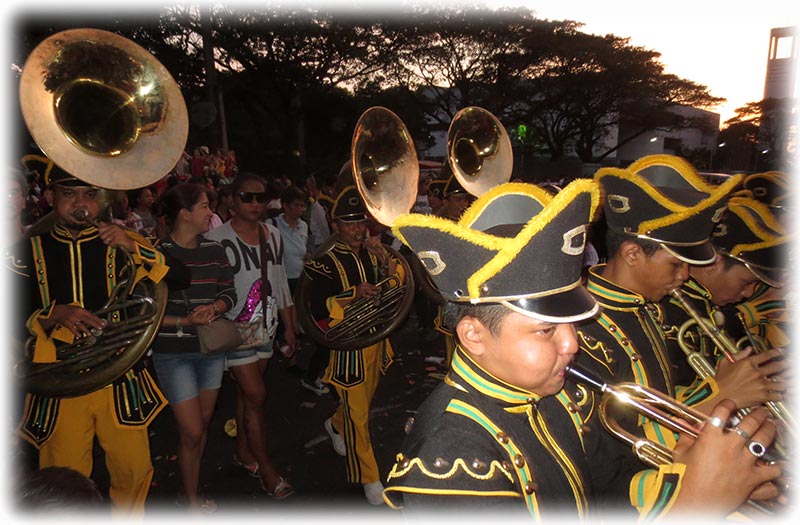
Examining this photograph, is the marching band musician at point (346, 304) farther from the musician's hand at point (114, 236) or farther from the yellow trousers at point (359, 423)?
the musician's hand at point (114, 236)

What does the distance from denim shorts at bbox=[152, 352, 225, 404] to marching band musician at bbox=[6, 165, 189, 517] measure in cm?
26

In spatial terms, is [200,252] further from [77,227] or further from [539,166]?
[539,166]

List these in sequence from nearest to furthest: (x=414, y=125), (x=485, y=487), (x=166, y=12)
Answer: (x=485, y=487), (x=166, y=12), (x=414, y=125)

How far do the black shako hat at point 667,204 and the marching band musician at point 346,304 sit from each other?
2223 millimetres

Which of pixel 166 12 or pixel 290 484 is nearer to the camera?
pixel 290 484

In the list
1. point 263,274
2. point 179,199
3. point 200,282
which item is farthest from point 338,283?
point 179,199

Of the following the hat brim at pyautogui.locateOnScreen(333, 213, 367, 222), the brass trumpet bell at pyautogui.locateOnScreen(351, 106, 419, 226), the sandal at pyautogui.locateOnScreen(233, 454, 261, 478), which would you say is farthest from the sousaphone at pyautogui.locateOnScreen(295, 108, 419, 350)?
the sandal at pyautogui.locateOnScreen(233, 454, 261, 478)

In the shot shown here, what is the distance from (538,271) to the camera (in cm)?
163

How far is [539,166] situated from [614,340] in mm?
39516

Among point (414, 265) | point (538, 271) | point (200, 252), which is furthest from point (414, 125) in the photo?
point (538, 271)

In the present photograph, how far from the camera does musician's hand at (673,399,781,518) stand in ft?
5.17

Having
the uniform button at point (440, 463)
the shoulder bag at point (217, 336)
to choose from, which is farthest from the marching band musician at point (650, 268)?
the shoulder bag at point (217, 336)

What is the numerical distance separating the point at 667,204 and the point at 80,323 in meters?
3.40

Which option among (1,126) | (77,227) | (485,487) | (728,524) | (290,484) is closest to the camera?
(485,487)
